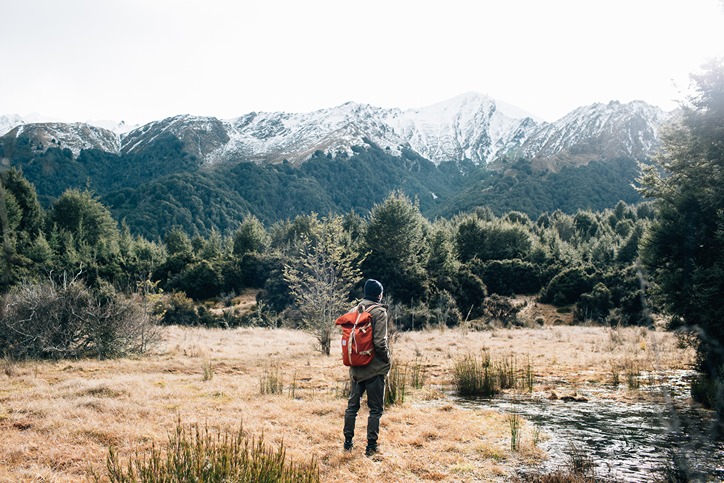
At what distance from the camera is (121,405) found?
8.20 metres

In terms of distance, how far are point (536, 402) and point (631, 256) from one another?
41.9 metres

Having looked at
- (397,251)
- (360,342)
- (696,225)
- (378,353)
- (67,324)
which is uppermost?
(397,251)

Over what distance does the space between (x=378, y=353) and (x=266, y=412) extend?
3.22m

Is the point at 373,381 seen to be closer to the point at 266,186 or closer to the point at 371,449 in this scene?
the point at 371,449

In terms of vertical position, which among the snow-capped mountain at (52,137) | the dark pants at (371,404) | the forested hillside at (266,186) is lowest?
the dark pants at (371,404)

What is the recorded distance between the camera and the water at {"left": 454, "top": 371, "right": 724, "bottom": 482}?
229 inches

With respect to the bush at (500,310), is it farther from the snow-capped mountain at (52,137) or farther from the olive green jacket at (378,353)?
the snow-capped mountain at (52,137)

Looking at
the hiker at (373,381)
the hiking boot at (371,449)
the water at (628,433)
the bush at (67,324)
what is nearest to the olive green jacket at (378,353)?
the hiker at (373,381)

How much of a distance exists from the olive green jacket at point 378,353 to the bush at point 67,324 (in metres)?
12.1

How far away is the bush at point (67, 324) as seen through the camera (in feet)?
47.2

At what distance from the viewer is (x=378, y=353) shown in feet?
20.7

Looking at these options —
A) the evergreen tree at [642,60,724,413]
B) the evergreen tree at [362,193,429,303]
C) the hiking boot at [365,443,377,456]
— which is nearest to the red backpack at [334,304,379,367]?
the hiking boot at [365,443,377,456]

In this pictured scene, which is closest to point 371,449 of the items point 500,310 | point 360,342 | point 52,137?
→ point 360,342

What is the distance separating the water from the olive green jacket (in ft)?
7.94
